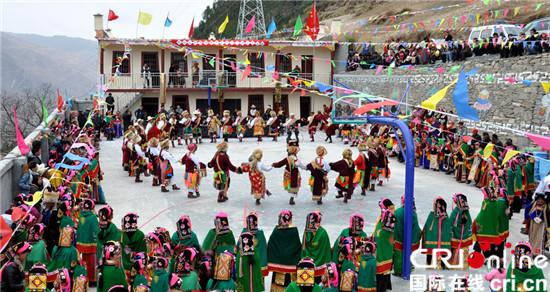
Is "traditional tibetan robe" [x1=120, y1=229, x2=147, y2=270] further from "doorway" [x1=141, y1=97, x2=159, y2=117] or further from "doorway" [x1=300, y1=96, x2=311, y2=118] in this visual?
"doorway" [x1=300, y1=96, x2=311, y2=118]

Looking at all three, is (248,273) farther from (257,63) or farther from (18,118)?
(18,118)

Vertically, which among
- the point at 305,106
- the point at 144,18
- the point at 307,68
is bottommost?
the point at 305,106

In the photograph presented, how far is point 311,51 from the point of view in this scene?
110 feet

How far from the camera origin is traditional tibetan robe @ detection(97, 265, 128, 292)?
7312mm

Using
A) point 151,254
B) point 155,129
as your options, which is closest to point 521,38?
point 155,129

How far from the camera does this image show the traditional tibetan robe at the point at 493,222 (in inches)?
404

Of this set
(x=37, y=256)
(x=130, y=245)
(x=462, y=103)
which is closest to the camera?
(x=37, y=256)

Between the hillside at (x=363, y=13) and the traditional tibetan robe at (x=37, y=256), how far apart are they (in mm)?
27757

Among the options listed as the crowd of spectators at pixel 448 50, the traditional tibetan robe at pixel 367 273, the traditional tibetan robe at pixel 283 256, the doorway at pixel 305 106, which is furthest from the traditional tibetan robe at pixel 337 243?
the doorway at pixel 305 106

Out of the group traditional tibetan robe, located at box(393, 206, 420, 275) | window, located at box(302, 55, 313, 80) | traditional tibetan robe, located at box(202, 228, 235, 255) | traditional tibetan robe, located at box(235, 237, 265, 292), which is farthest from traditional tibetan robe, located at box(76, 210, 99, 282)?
window, located at box(302, 55, 313, 80)

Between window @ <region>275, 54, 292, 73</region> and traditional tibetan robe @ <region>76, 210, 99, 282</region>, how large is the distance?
81.5 feet

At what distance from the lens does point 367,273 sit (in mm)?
8031

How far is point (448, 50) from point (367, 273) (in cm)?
1735

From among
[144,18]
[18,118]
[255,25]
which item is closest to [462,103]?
[144,18]
